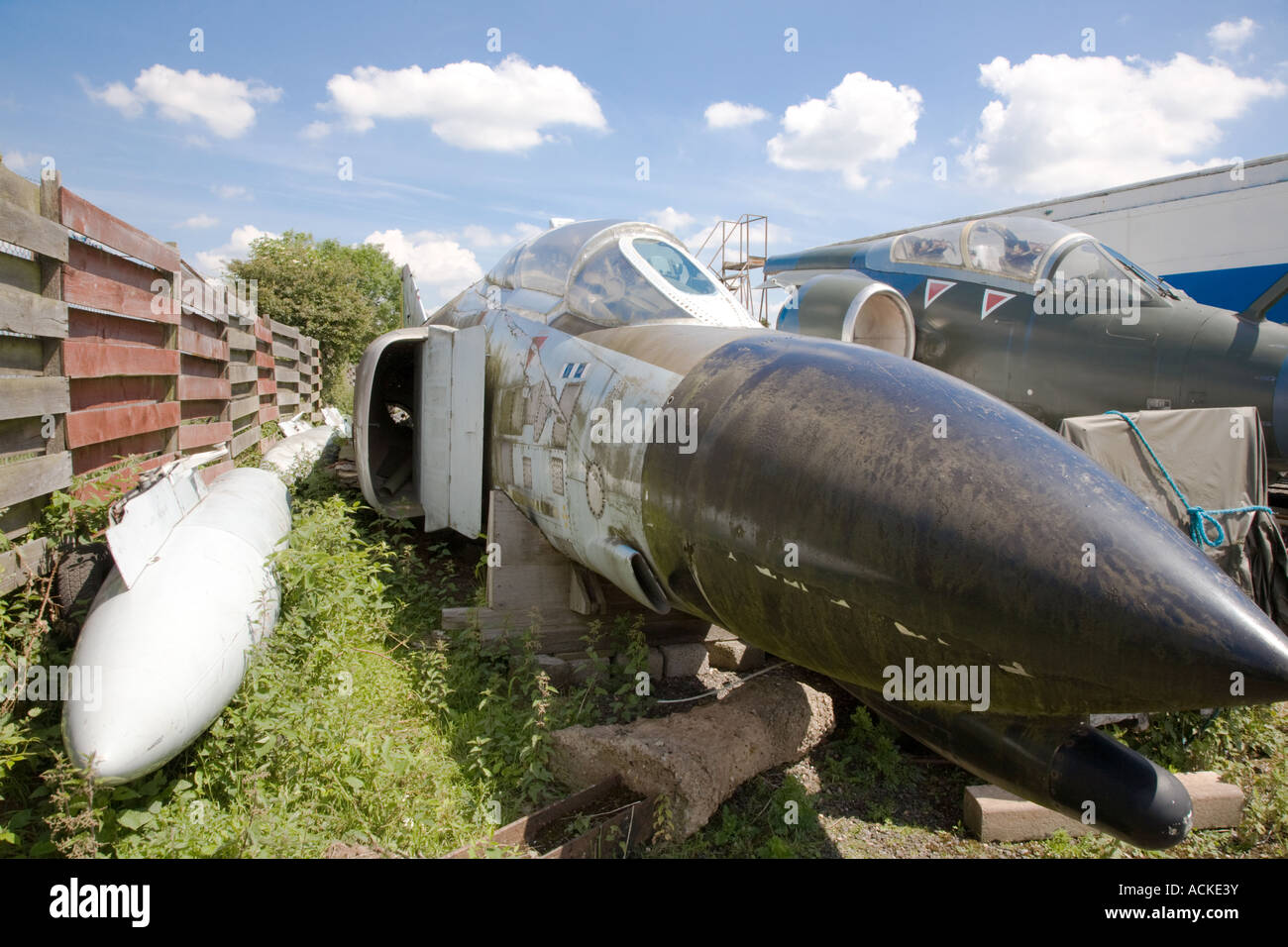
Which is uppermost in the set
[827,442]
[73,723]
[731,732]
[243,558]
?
[827,442]

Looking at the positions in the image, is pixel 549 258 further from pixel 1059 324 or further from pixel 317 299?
pixel 317 299

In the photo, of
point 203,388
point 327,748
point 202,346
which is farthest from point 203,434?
point 327,748

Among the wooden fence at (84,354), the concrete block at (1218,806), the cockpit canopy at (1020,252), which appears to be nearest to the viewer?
the wooden fence at (84,354)

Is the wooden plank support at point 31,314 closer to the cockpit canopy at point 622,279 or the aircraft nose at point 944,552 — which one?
the cockpit canopy at point 622,279

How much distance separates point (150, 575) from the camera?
3541mm

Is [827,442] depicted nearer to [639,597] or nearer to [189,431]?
[639,597]

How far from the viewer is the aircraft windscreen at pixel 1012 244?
6.94 m

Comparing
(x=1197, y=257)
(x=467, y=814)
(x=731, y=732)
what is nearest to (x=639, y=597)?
(x=731, y=732)

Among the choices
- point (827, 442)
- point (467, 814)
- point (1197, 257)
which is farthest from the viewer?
point (1197, 257)

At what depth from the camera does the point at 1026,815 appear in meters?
3.72

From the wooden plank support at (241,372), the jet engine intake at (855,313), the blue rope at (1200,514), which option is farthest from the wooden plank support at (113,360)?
the blue rope at (1200,514)

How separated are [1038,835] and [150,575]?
4520 millimetres

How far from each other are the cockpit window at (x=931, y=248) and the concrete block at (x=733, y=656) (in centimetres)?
458

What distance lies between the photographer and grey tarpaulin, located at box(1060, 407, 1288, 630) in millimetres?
4668
